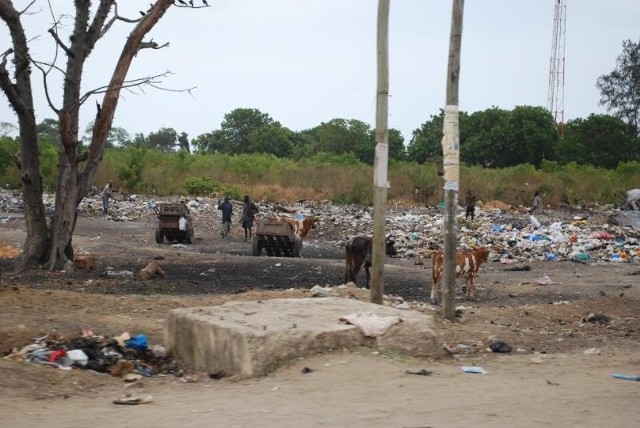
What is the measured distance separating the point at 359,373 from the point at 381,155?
3563mm

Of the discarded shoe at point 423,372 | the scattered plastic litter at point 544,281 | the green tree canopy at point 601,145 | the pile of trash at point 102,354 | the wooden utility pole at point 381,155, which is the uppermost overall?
the green tree canopy at point 601,145

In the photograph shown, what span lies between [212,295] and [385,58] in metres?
5.09

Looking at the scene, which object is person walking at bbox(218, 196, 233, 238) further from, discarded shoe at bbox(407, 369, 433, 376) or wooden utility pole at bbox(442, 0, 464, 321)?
discarded shoe at bbox(407, 369, 433, 376)

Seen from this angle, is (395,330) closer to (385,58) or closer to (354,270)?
(385,58)

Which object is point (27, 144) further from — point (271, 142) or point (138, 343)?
point (271, 142)

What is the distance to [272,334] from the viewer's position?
7.72m

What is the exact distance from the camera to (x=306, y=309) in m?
8.95

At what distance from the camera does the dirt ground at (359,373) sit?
243 inches

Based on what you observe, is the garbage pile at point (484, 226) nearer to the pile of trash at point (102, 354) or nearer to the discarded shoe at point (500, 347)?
the discarded shoe at point (500, 347)

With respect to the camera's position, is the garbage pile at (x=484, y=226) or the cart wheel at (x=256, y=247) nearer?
the cart wheel at (x=256, y=247)

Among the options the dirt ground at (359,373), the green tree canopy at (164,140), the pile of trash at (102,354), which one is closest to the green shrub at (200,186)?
the dirt ground at (359,373)

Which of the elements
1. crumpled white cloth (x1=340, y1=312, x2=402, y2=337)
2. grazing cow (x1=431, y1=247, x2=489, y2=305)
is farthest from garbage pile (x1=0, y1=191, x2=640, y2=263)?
crumpled white cloth (x1=340, y1=312, x2=402, y2=337)

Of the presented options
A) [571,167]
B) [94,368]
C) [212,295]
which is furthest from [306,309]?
[571,167]

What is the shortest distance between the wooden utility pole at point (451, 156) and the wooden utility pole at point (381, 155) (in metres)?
0.72
